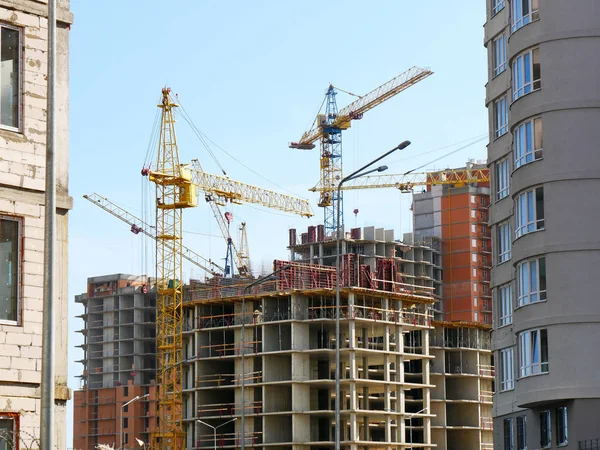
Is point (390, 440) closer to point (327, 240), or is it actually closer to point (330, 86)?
point (327, 240)

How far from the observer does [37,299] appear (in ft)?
70.8

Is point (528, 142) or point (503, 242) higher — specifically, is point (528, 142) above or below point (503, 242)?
above

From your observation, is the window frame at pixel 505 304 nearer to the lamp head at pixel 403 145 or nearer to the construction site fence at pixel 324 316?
the lamp head at pixel 403 145

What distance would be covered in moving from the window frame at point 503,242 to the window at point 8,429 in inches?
1610

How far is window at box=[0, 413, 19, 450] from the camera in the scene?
20969 millimetres

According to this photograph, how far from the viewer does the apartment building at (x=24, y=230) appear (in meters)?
21.2

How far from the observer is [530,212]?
5131 centimetres

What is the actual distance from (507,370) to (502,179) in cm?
969

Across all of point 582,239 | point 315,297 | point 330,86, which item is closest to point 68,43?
point 582,239

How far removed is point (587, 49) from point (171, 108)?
267ft

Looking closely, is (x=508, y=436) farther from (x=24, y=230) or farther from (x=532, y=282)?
(x=24, y=230)

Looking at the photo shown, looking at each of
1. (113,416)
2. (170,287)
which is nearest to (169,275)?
(170,287)

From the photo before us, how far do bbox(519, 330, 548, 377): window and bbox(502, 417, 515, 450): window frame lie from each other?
21.5 feet

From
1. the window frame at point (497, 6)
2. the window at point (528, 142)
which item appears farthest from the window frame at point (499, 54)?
the window at point (528, 142)
